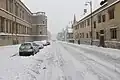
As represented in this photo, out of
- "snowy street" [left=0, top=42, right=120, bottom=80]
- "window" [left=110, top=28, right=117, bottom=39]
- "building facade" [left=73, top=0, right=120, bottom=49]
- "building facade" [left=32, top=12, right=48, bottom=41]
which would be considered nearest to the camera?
"snowy street" [left=0, top=42, right=120, bottom=80]

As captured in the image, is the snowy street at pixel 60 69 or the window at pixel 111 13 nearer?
the snowy street at pixel 60 69

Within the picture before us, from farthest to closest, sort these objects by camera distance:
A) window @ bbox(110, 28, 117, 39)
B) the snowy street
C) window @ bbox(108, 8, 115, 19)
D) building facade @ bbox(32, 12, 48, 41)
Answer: building facade @ bbox(32, 12, 48, 41) < window @ bbox(108, 8, 115, 19) < window @ bbox(110, 28, 117, 39) < the snowy street

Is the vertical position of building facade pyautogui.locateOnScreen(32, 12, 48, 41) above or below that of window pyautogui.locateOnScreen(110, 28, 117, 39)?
above

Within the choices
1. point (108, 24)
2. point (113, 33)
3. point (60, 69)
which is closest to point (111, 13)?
point (108, 24)

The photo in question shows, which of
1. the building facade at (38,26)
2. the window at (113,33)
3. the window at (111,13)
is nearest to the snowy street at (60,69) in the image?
the window at (113,33)

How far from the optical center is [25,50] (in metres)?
23.5

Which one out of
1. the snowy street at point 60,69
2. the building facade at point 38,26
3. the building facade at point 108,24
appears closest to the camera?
the snowy street at point 60,69

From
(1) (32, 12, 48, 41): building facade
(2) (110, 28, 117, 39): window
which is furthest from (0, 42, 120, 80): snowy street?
(1) (32, 12, 48, 41): building facade

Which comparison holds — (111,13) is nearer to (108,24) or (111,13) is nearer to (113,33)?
(108,24)

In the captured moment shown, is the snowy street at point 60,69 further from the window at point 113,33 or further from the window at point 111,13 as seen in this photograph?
the window at point 111,13

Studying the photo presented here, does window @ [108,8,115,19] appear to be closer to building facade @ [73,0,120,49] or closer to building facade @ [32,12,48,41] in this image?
building facade @ [73,0,120,49]

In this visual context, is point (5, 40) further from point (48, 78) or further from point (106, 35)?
point (48, 78)

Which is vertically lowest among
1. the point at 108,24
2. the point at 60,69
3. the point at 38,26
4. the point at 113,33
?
the point at 60,69

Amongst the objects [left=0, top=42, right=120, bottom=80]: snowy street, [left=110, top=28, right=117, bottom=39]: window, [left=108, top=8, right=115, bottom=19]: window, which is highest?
[left=108, top=8, right=115, bottom=19]: window
